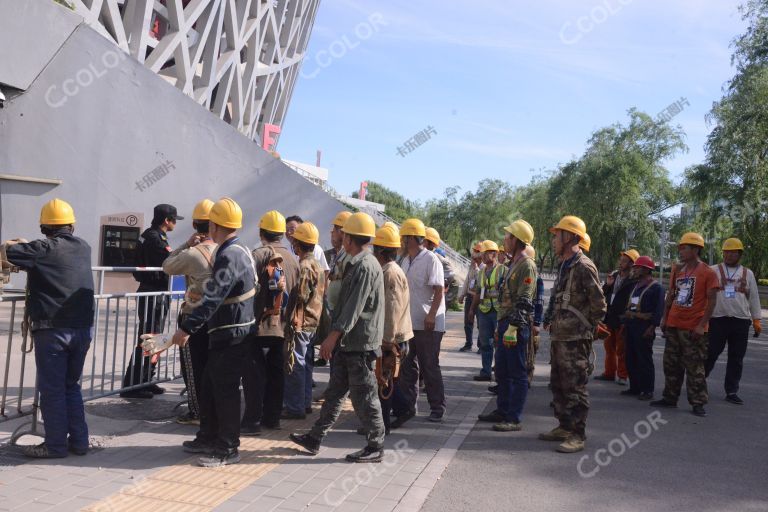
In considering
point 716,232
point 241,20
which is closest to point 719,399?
point 716,232

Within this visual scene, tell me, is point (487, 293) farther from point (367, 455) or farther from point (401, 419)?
point (367, 455)

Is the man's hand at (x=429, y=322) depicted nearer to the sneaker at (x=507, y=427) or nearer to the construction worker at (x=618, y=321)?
the sneaker at (x=507, y=427)

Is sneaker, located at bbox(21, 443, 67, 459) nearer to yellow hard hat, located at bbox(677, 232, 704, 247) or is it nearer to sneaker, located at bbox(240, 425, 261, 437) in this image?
sneaker, located at bbox(240, 425, 261, 437)

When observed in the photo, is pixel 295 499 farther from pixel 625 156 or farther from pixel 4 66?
pixel 625 156

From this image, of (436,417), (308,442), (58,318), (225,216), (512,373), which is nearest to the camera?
(58,318)

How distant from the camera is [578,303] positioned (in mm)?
6195

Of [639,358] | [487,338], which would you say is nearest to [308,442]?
[487,338]

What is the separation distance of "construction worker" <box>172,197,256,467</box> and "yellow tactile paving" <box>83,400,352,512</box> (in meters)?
0.15

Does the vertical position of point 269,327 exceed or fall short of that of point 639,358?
it exceeds it

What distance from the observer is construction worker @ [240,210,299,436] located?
237 inches

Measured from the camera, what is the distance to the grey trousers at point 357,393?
5371 mm

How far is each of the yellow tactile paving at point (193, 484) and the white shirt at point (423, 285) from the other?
1.98m

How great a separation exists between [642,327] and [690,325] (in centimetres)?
96

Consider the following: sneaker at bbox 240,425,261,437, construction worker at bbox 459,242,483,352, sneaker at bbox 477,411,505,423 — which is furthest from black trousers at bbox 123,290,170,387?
construction worker at bbox 459,242,483,352
